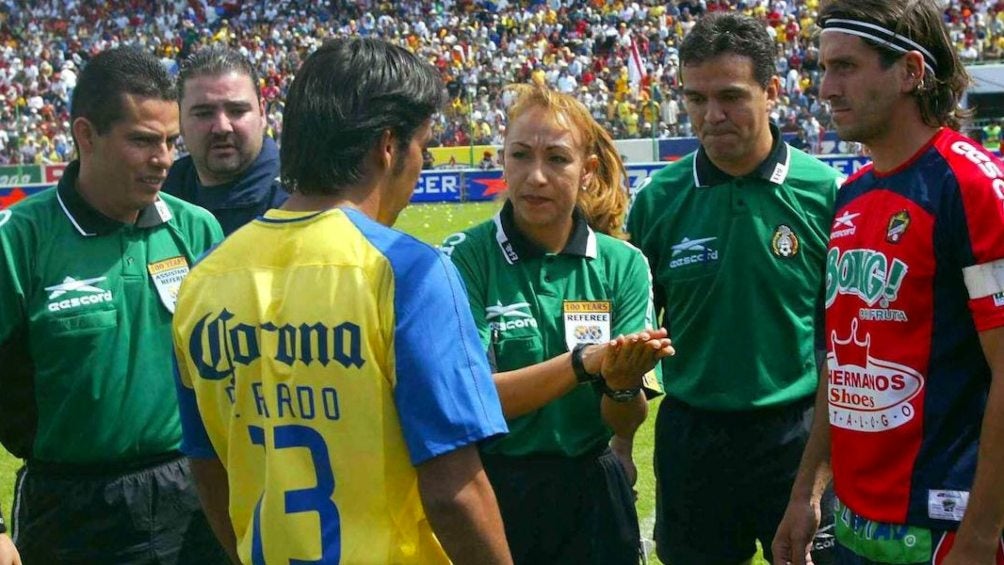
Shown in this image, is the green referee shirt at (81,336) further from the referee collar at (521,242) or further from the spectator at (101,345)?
the referee collar at (521,242)

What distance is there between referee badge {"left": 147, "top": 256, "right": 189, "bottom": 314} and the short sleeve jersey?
2.14 meters

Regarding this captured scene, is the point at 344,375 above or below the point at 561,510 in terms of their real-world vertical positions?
above

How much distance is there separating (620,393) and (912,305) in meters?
0.89

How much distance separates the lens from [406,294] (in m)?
2.53

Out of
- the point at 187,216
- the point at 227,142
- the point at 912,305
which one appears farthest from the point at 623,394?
the point at 227,142

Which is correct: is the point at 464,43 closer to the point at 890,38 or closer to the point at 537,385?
the point at 537,385

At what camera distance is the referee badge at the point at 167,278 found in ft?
13.4

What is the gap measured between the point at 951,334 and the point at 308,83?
1623 millimetres

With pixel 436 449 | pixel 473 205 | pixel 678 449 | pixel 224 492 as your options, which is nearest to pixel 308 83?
pixel 436 449

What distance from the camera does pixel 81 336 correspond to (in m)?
3.96

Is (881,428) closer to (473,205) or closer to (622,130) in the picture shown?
(473,205)

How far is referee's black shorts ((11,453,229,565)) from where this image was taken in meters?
4.02

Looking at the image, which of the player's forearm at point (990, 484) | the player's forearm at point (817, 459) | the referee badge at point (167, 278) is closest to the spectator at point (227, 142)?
the referee badge at point (167, 278)

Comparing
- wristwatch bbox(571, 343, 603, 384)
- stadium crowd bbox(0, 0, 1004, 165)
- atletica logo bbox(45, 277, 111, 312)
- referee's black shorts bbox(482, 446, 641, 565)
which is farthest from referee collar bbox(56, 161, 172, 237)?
stadium crowd bbox(0, 0, 1004, 165)
